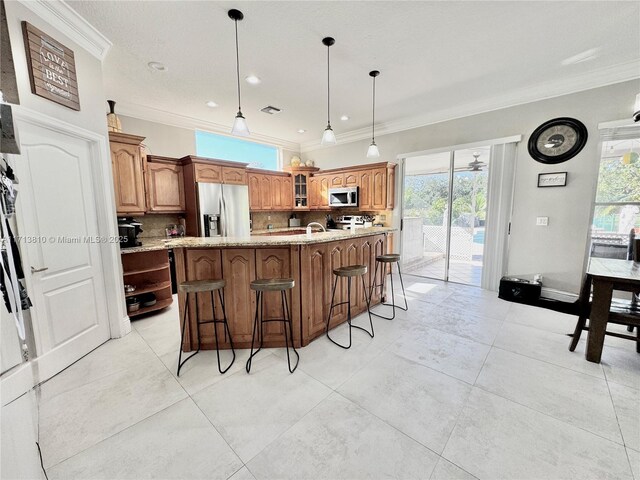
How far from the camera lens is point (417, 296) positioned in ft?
13.1

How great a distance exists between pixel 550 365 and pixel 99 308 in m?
4.26

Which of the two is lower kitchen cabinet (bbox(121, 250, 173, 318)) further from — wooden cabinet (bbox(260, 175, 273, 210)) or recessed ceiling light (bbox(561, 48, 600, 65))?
recessed ceiling light (bbox(561, 48, 600, 65))

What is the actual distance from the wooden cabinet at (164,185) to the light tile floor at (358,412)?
7.29 ft

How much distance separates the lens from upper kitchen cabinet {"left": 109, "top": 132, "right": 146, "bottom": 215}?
335cm

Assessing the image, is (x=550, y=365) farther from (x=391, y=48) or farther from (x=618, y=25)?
(x=391, y=48)

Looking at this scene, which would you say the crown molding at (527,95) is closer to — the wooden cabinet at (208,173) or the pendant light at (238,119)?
the wooden cabinet at (208,173)

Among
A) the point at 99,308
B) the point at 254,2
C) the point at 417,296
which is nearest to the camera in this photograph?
the point at 254,2

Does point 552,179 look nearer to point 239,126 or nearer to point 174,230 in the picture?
point 239,126

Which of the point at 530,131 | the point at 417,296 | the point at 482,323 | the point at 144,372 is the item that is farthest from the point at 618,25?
the point at 144,372

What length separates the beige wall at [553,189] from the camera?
3207 mm

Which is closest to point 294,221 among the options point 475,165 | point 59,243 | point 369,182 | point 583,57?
point 369,182

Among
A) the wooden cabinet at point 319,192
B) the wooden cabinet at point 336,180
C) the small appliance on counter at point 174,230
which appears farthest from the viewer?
the wooden cabinet at point 319,192

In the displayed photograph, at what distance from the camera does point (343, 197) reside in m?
5.45

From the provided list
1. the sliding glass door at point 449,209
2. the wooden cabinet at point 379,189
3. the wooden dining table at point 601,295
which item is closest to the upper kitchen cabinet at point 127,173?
the wooden cabinet at point 379,189
